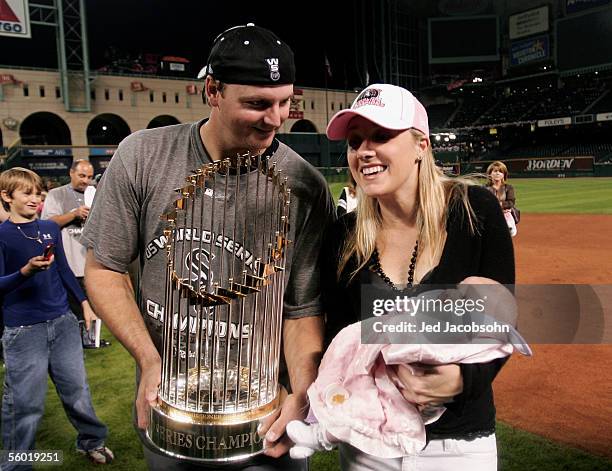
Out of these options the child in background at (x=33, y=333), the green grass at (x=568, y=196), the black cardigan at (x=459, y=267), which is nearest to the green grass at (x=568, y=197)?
the green grass at (x=568, y=196)

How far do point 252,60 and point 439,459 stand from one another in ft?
3.75

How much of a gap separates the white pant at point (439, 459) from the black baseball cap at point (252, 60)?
3.30 ft

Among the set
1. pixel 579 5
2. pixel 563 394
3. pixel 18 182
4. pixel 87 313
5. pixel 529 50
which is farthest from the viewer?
pixel 529 50

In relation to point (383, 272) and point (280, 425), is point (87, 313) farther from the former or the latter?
point (280, 425)

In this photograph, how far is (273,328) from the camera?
1205 millimetres

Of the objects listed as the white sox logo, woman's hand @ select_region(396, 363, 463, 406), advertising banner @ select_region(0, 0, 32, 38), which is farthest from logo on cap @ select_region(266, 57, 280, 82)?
advertising banner @ select_region(0, 0, 32, 38)

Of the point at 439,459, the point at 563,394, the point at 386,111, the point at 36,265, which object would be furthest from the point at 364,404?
the point at 563,394

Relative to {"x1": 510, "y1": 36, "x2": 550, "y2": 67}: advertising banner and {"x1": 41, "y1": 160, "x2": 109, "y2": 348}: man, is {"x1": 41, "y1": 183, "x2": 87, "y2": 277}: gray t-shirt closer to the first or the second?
{"x1": 41, "y1": 160, "x2": 109, "y2": 348}: man

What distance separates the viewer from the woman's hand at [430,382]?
35.4 inches

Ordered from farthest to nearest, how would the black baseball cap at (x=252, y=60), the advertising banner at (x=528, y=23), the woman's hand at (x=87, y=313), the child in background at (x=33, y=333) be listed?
the advertising banner at (x=528, y=23) → the woman's hand at (x=87, y=313) → the child in background at (x=33, y=333) → the black baseball cap at (x=252, y=60)

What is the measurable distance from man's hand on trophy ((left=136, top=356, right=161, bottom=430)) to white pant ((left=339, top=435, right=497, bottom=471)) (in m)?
0.59

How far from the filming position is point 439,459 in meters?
1.44

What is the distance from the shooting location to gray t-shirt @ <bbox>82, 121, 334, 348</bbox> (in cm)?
141

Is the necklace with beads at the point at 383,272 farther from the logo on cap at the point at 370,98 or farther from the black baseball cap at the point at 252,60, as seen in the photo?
the black baseball cap at the point at 252,60
